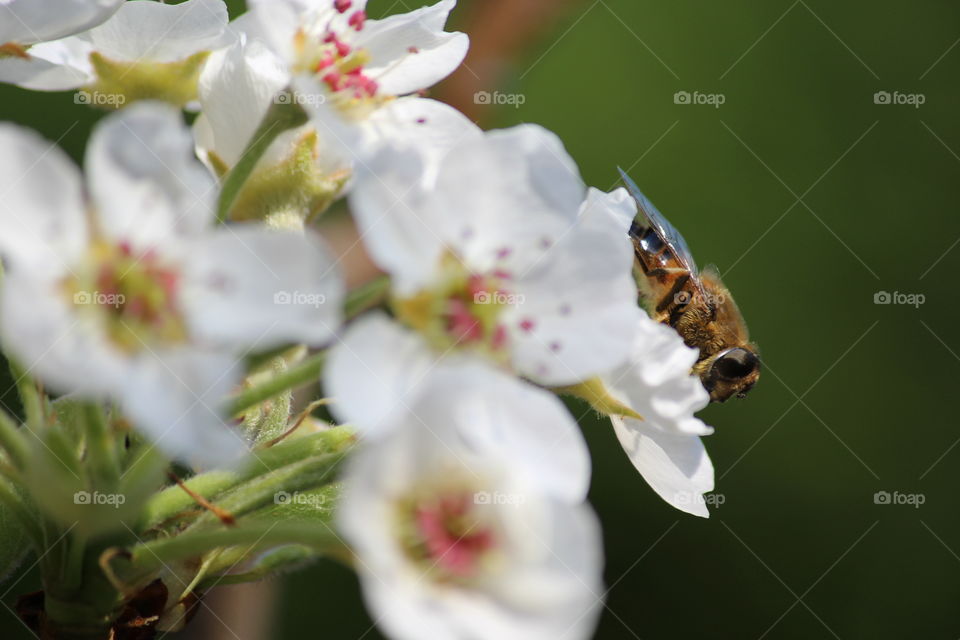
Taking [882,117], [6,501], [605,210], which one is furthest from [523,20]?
[882,117]

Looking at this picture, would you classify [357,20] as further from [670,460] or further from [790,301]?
[790,301]

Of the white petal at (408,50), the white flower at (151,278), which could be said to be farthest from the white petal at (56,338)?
the white petal at (408,50)

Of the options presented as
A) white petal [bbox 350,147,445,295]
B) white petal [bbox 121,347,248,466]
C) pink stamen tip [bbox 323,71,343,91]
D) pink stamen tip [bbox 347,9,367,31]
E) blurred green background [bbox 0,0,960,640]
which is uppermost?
white petal [bbox 350,147,445,295]

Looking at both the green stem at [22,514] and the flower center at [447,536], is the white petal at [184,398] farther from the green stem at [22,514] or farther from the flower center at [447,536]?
the green stem at [22,514]

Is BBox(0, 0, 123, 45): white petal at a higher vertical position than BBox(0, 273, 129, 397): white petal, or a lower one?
lower

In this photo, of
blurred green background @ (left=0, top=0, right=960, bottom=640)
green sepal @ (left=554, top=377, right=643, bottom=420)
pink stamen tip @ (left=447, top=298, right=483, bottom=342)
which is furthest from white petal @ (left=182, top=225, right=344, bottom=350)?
blurred green background @ (left=0, top=0, right=960, bottom=640)

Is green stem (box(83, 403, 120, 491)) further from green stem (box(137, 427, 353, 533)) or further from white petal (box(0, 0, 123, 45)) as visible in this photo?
white petal (box(0, 0, 123, 45))
